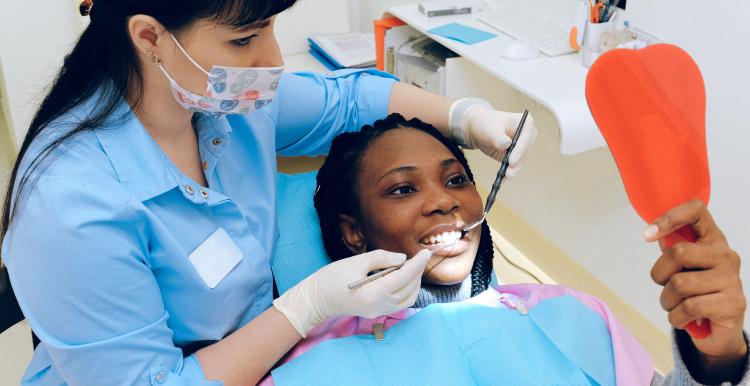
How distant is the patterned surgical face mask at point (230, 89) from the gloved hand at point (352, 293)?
1.19ft

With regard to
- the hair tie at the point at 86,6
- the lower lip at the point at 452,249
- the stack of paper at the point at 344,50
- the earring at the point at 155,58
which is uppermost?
the hair tie at the point at 86,6

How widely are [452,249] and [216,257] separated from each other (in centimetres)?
49

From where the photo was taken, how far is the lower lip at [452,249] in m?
1.37

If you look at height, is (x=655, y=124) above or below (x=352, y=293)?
above

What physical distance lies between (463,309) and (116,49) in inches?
33.1

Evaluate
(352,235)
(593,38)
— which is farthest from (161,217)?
(593,38)

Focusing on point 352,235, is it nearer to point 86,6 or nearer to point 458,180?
point 458,180

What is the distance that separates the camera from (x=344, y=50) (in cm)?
284

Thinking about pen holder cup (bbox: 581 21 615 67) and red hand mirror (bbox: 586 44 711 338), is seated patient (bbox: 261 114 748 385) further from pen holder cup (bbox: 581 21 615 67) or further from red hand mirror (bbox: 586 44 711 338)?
pen holder cup (bbox: 581 21 615 67)

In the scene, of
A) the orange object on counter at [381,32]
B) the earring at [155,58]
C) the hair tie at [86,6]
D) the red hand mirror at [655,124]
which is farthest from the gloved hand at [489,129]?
the orange object on counter at [381,32]

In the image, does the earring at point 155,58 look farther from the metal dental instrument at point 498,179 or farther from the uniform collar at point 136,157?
the metal dental instrument at point 498,179

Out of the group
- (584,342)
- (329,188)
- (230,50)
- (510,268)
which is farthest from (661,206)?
(510,268)

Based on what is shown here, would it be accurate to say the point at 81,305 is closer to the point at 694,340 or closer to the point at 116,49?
the point at 116,49

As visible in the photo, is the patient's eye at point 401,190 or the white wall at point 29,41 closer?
the patient's eye at point 401,190
